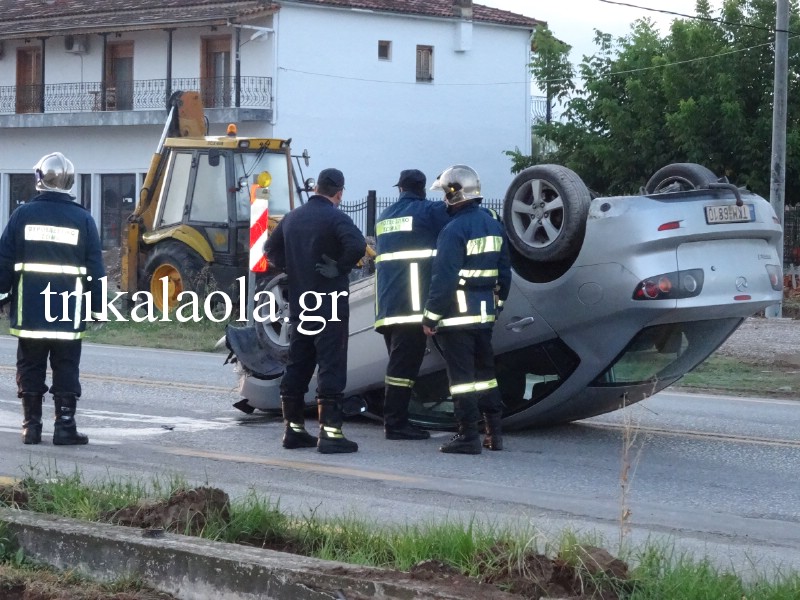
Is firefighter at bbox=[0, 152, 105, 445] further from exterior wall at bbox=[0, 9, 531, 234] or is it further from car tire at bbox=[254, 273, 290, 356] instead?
exterior wall at bbox=[0, 9, 531, 234]

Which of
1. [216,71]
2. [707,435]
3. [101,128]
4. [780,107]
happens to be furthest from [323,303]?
[101,128]

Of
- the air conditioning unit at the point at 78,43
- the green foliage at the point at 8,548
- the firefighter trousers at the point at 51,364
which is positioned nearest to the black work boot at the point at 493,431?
the firefighter trousers at the point at 51,364

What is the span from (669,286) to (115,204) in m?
35.5

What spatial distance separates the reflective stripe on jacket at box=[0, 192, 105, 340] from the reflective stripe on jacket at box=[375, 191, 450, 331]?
6.74 feet

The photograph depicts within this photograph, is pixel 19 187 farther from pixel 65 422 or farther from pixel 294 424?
pixel 294 424

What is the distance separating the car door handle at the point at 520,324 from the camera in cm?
888

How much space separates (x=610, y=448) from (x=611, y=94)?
26.3m

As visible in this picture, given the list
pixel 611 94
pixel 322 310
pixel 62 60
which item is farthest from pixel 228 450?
pixel 62 60

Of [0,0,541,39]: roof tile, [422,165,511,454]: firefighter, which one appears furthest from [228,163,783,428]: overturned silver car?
[0,0,541,39]: roof tile

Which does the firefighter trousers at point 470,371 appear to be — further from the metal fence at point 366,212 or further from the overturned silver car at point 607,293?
the metal fence at point 366,212

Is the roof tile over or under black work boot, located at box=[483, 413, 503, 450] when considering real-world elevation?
over

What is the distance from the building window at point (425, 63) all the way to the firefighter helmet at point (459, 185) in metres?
33.1

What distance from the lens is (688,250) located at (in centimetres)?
836

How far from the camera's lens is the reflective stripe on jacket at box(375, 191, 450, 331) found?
9000 millimetres
